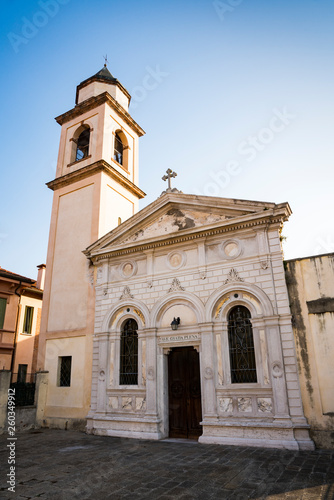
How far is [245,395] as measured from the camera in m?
9.30

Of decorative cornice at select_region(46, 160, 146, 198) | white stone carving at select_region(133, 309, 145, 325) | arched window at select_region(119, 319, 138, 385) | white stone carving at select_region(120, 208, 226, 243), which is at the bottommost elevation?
arched window at select_region(119, 319, 138, 385)

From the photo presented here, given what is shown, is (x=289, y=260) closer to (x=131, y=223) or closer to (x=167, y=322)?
(x=167, y=322)

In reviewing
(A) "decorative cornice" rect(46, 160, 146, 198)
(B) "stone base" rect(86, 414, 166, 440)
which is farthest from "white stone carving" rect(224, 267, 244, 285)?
(A) "decorative cornice" rect(46, 160, 146, 198)

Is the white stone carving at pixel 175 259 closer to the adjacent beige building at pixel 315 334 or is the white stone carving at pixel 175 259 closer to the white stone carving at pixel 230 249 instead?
the white stone carving at pixel 230 249

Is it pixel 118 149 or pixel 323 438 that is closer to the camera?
pixel 323 438

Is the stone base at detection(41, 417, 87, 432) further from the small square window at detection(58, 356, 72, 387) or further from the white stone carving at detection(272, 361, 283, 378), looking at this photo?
the white stone carving at detection(272, 361, 283, 378)

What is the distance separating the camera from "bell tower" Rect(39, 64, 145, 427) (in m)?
12.9

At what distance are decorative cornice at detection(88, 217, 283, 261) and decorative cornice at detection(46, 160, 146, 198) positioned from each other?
4105mm

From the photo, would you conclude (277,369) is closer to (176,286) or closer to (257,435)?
(257,435)

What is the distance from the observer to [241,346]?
991cm

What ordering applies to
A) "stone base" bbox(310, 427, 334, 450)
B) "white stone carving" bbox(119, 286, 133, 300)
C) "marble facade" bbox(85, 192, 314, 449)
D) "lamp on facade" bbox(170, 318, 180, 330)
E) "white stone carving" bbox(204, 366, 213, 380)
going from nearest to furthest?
"stone base" bbox(310, 427, 334, 450)
"marble facade" bbox(85, 192, 314, 449)
"white stone carving" bbox(204, 366, 213, 380)
"lamp on facade" bbox(170, 318, 180, 330)
"white stone carving" bbox(119, 286, 133, 300)

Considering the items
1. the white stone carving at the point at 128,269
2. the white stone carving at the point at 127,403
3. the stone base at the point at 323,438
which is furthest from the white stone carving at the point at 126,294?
the stone base at the point at 323,438

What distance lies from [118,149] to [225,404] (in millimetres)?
13435

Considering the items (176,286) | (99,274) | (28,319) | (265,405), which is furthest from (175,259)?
(28,319)
